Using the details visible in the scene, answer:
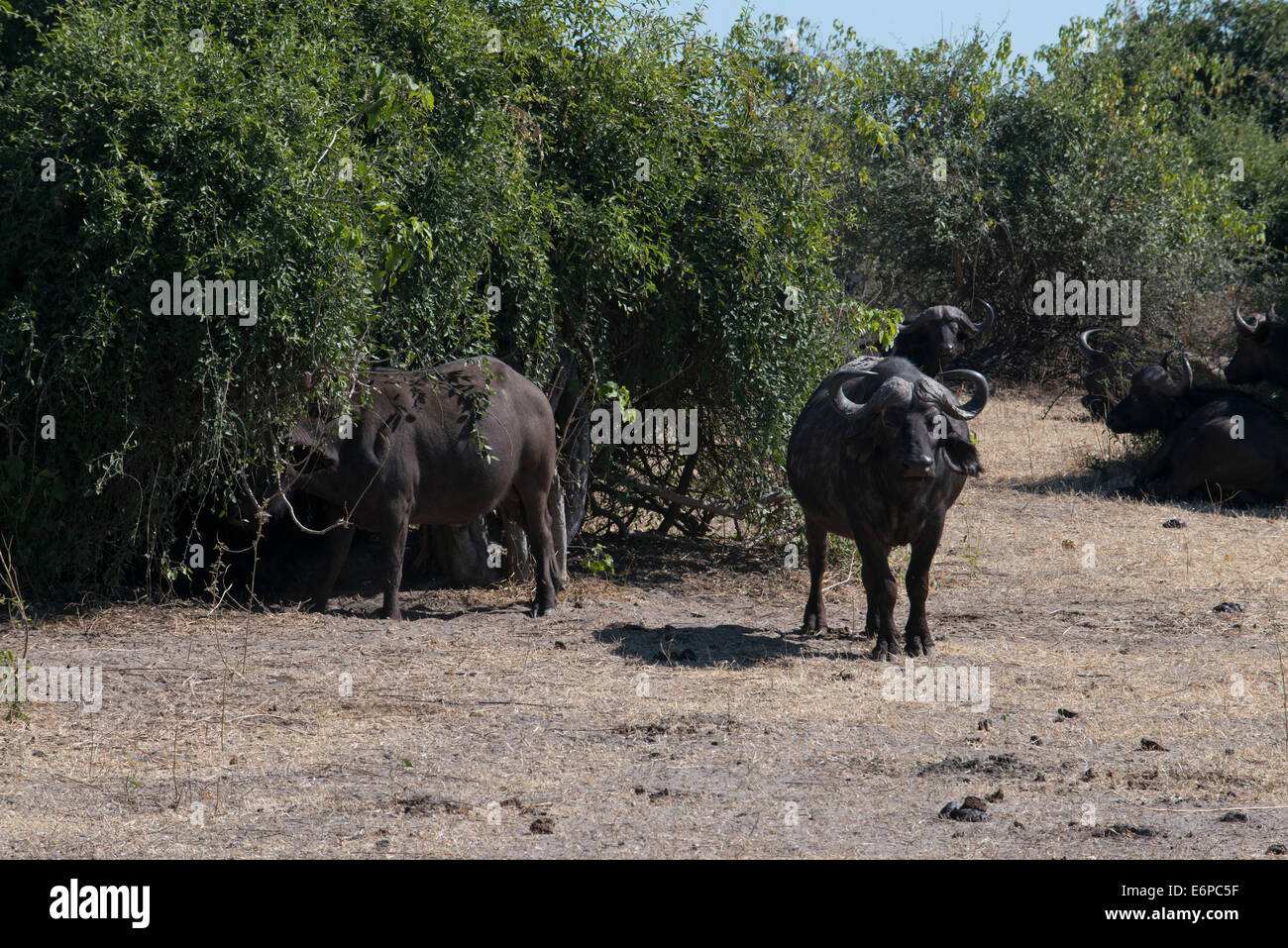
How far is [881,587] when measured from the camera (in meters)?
8.40

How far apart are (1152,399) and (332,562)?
9903mm

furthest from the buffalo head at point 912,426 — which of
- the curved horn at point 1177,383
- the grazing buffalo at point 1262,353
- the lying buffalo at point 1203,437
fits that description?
the grazing buffalo at point 1262,353

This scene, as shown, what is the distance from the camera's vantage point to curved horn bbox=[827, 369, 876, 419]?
8.21 m

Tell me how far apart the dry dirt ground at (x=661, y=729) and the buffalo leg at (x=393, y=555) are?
257 millimetres

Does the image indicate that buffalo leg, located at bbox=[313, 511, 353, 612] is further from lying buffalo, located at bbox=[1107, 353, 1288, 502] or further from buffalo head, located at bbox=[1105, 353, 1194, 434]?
buffalo head, located at bbox=[1105, 353, 1194, 434]

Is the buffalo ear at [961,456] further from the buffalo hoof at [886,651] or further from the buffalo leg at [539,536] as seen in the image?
the buffalo leg at [539,536]

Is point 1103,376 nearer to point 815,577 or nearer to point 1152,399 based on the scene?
point 1152,399

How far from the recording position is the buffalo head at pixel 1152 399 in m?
15.4

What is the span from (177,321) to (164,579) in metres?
2.18

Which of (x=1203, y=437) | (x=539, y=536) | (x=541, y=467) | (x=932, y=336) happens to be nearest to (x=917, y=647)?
(x=539, y=536)

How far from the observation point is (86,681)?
7.40 meters

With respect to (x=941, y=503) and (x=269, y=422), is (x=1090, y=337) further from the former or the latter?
(x=269, y=422)

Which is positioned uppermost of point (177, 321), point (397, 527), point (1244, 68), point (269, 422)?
point (1244, 68)

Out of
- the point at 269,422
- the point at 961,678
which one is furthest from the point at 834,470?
the point at 269,422
